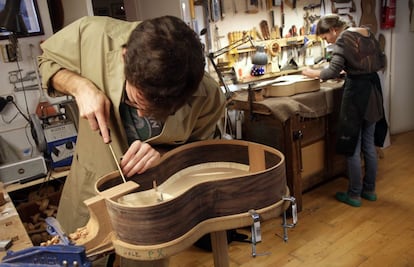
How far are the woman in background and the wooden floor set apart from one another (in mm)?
158

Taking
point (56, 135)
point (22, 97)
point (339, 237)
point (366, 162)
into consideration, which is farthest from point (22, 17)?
point (366, 162)

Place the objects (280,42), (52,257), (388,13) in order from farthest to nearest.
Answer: (388,13) < (280,42) < (52,257)

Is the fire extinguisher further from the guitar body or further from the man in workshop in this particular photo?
the man in workshop

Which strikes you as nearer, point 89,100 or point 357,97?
point 89,100

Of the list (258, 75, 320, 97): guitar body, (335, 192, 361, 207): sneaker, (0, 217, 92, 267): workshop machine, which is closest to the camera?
(0, 217, 92, 267): workshop machine

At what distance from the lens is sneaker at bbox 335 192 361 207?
271 centimetres

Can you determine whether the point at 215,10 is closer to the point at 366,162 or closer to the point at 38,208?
the point at 366,162

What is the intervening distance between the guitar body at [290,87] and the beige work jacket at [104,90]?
4.86 ft

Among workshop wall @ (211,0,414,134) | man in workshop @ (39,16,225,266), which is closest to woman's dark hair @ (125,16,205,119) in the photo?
man in workshop @ (39,16,225,266)

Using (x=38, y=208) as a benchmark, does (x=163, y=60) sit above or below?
above

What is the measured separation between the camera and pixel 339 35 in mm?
2602

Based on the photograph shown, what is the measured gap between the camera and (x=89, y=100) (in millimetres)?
932

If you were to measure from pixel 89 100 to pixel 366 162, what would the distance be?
2349 mm

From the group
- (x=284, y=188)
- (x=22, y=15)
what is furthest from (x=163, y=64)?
(x=22, y=15)
